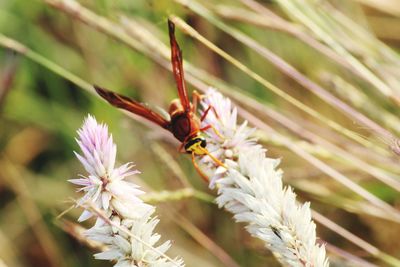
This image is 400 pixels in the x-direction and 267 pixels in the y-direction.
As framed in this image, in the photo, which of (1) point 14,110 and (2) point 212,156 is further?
(1) point 14,110

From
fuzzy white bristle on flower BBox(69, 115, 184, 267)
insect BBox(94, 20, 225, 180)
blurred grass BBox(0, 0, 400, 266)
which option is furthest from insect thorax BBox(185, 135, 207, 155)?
blurred grass BBox(0, 0, 400, 266)

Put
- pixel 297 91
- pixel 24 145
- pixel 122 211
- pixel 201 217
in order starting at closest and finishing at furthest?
pixel 122 211, pixel 201 217, pixel 24 145, pixel 297 91

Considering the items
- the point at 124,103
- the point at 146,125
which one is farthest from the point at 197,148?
the point at 146,125

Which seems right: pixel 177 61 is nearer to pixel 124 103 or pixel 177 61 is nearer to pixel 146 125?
pixel 124 103

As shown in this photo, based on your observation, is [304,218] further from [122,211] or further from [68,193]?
[68,193]

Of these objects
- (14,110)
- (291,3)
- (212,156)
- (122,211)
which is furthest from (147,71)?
(122,211)

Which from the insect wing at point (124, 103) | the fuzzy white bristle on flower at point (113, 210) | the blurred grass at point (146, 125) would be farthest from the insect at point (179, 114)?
the blurred grass at point (146, 125)

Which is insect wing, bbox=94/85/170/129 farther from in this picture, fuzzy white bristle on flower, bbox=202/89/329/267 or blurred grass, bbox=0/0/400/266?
blurred grass, bbox=0/0/400/266
